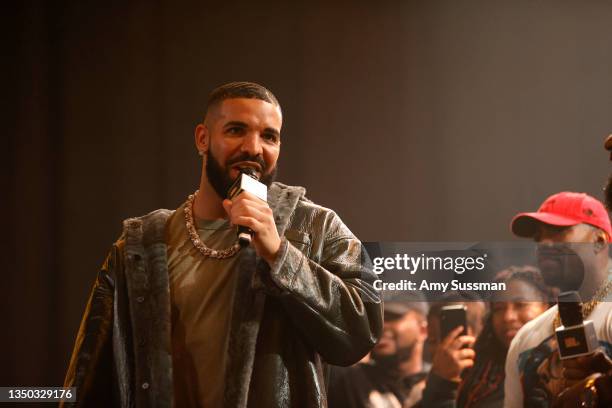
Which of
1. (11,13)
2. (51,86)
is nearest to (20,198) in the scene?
(51,86)

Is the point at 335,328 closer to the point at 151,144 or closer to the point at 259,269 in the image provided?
the point at 259,269

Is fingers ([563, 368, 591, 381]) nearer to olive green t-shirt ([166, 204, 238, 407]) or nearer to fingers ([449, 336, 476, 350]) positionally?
fingers ([449, 336, 476, 350])

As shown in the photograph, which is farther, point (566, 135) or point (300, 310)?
point (566, 135)

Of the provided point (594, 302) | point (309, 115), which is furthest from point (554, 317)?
point (309, 115)

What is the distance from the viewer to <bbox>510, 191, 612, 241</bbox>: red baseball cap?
85.7 inches

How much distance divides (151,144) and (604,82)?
4.63 ft

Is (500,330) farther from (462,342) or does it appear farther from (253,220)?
(253,220)

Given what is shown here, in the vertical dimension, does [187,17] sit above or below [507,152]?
above

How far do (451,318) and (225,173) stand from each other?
27.2 inches

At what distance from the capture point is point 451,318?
2.01 m

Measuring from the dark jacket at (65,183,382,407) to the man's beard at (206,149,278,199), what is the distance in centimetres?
5

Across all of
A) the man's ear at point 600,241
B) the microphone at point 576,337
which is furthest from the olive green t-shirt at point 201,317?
the man's ear at point 600,241

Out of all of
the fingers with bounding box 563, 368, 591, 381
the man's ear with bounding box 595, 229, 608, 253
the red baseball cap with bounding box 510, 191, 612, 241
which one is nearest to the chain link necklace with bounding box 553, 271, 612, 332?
the man's ear with bounding box 595, 229, 608, 253

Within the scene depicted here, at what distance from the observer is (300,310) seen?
1527mm
